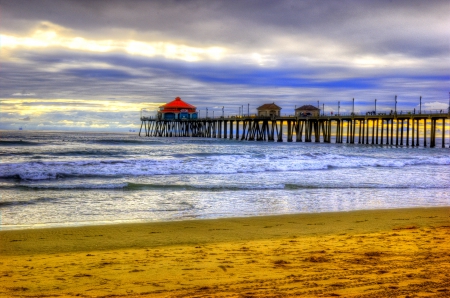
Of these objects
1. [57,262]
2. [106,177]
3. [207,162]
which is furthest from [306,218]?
[207,162]

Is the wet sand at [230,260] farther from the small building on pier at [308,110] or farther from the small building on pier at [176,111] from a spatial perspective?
the small building on pier at [176,111]

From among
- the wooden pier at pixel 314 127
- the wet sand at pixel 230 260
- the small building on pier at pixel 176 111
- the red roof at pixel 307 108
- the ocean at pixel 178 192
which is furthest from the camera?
the small building on pier at pixel 176 111

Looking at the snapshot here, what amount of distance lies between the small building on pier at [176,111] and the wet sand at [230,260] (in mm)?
71796

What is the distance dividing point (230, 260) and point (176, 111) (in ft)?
250

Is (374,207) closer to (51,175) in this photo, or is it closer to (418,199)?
(418,199)

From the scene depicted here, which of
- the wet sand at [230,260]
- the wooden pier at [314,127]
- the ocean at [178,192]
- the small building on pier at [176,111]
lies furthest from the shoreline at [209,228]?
the small building on pier at [176,111]

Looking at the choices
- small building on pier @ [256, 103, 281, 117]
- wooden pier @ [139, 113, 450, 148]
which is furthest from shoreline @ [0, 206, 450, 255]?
small building on pier @ [256, 103, 281, 117]

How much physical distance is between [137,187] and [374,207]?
7240mm

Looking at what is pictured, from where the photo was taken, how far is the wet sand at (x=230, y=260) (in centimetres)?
430

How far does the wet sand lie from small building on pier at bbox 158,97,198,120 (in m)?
71.8

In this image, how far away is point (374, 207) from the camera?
10945 millimetres

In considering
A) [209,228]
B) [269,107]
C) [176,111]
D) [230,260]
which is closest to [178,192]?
[209,228]

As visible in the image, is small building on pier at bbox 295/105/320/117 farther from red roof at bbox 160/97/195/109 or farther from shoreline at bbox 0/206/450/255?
shoreline at bbox 0/206/450/255

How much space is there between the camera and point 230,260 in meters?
5.48
